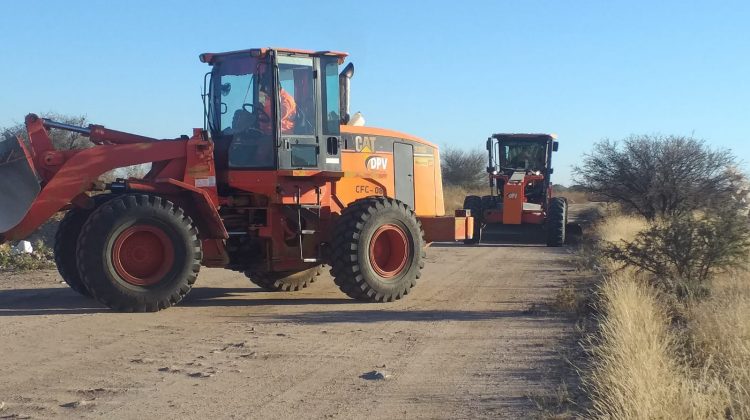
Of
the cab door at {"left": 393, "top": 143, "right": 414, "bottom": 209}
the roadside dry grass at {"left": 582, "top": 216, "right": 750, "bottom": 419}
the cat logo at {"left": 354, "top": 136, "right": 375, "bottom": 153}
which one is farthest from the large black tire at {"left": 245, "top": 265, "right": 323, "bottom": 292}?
the roadside dry grass at {"left": 582, "top": 216, "right": 750, "bottom": 419}

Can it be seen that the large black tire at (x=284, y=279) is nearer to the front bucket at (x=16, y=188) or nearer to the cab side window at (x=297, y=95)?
the cab side window at (x=297, y=95)

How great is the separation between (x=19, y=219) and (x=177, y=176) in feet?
6.54

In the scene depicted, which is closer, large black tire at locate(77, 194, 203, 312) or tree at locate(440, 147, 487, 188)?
large black tire at locate(77, 194, 203, 312)

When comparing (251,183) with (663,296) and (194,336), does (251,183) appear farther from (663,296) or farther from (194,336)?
(663,296)

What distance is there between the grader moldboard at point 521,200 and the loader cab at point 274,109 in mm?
11855

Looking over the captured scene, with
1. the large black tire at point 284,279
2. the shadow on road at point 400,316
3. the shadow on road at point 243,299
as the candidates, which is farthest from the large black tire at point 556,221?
the shadow on road at point 400,316

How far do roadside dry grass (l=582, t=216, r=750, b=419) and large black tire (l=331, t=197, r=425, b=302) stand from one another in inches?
105

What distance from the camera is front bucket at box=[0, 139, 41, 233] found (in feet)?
33.7

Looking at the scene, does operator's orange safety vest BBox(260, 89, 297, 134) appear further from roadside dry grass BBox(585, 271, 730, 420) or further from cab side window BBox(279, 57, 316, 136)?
roadside dry grass BBox(585, 271, 730, 420)

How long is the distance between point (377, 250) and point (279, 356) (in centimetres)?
422

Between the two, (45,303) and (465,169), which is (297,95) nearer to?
(45,303)

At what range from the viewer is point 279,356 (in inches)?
318

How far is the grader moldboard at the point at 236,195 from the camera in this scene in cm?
1032

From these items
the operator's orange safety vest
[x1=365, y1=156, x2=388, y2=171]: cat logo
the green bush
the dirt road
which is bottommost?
the dirt road
